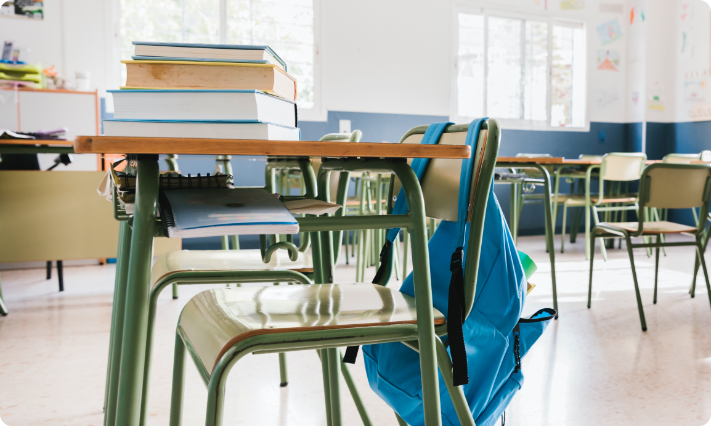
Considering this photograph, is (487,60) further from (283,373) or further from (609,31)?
(283,373)

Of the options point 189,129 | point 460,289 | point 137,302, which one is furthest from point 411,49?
point 137,302

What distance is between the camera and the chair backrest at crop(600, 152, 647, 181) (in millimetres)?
3834

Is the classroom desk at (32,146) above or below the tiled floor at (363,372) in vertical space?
above

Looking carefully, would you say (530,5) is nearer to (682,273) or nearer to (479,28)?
(479,28)

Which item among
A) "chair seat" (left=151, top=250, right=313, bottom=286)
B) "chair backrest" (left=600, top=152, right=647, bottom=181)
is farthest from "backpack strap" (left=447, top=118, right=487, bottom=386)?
"chair backrest" (left=600, top=152, right=647, bottom=181)

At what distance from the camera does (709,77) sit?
527 cm

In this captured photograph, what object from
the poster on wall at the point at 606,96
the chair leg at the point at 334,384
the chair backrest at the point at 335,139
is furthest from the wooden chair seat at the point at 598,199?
the chair leg at the point at 334,384

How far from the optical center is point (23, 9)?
149 inches

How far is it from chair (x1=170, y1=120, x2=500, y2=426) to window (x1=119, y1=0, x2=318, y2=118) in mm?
3496

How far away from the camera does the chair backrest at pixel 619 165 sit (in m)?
3.83

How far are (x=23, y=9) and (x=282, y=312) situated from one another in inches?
161

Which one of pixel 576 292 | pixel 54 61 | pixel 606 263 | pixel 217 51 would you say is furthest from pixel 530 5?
pixel 217 51

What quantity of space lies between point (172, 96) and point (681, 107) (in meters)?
6.38

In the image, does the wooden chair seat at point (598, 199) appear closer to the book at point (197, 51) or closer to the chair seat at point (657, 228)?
the chair seat at point (657, 228)
